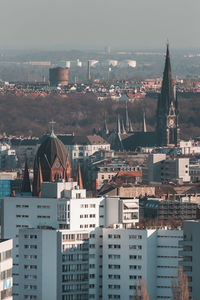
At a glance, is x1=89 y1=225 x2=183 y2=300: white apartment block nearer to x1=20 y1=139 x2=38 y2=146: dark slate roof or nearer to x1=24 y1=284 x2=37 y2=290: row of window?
x1=24 y1=284 x2=37 y2=290: row of window

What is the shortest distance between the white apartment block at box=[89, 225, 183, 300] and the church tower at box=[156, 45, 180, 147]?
59743 millimetres

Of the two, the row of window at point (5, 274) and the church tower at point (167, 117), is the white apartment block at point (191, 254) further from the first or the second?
the church tower at point (167, 117)

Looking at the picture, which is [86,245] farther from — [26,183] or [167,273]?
[26,183]

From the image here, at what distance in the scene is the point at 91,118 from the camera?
151 meters

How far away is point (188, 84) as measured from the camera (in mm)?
186500

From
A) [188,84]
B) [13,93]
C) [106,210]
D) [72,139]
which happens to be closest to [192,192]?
[106,210]

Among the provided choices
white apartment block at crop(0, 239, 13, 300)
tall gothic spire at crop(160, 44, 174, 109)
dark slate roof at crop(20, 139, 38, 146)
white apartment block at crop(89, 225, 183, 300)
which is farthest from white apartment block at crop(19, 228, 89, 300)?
tall gothic spire at crop(160, 44, 174, 109)

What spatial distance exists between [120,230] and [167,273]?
190 cm

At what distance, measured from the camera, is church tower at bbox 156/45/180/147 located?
12262 centimetres

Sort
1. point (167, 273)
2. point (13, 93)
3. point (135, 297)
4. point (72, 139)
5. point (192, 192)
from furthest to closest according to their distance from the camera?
point (13, 93), point (72, 139), point (192, 192), point (167, 273), point (135, 297)

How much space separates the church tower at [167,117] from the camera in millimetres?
122625

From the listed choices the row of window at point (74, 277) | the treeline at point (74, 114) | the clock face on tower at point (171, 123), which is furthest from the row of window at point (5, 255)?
the treeline at point (74, 114)

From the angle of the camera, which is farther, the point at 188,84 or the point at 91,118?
the point at 188,84

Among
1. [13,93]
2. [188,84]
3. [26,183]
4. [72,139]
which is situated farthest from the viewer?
[188,84]
